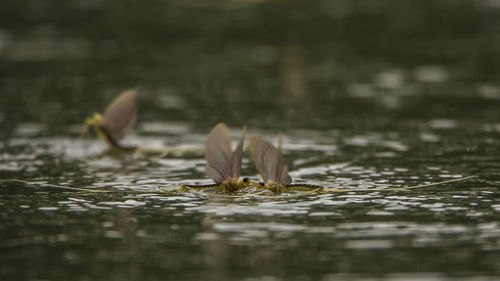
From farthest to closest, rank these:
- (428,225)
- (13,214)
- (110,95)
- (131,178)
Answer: (110,95), (131,178), (13,214), (428,225)

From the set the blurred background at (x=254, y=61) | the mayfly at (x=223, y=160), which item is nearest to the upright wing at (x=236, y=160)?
the mayfly at (x=223, y=160)

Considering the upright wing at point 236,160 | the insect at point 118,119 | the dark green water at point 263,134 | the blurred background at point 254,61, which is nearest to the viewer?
the dark green water at point 263,134

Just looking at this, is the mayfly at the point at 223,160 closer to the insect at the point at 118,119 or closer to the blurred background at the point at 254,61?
the insect at the point at 118,119

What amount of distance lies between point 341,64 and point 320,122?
227 cm

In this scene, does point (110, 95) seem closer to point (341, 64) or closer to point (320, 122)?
point (320, 122)

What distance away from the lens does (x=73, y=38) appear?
874cm

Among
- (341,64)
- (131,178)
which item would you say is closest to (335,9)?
(341,64)

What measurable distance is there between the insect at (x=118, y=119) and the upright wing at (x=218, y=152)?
1223mm

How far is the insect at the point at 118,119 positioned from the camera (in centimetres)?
429

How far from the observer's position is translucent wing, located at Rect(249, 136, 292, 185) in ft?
9.96

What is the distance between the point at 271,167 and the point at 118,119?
1.40 metres

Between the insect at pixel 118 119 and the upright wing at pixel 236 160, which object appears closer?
the upright wing at pixel 236 160

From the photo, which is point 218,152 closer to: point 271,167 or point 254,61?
point 271,167

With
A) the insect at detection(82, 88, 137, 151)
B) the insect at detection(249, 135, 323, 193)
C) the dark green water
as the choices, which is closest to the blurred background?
the dark green water
